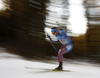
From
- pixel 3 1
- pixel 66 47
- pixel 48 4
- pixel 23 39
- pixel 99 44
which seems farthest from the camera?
pixel 99 44

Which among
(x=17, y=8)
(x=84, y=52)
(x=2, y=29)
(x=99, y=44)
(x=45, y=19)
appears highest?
(x=17, y=8)

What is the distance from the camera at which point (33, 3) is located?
30.5ft

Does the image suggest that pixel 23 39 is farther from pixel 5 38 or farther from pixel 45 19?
pixel 45 19

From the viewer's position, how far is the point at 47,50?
32.3 feet

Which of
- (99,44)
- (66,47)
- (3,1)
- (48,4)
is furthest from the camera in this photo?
(99,44)

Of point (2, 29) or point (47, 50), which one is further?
point (47, 50)

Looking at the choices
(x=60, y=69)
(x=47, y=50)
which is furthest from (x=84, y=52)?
(x=60, y=69)

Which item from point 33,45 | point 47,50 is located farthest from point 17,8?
point 47,50

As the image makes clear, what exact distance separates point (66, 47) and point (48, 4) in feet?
22.5

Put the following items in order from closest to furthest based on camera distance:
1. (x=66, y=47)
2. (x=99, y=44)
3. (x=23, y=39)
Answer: (x=66, y=47), (x=23, y=39), (x=99, y=44)

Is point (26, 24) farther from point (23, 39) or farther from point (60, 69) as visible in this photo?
point (60, 69)

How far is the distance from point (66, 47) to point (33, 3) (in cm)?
661

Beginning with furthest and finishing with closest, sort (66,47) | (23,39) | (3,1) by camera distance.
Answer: (23,39) < (3,1) < (66,47)

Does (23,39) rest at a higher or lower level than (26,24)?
lower
